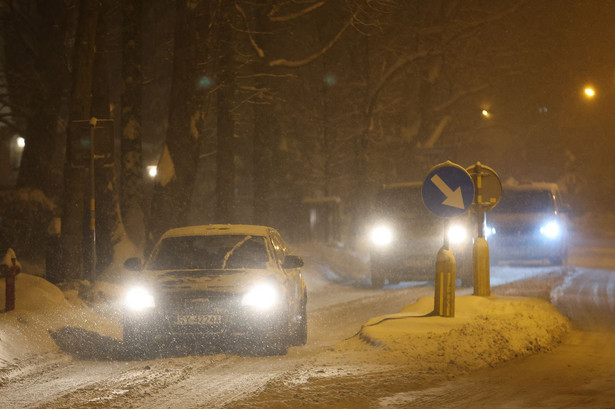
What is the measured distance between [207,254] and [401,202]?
9740mm

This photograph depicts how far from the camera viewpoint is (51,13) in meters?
21.9

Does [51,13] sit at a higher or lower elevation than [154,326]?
higher

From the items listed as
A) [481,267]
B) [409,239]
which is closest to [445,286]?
[481,267]

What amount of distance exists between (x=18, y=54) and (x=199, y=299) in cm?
1807

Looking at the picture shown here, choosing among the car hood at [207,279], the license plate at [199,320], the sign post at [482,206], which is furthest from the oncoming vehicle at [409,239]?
the license plate at [199,320]

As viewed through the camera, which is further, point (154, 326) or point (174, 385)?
point (154, 326)

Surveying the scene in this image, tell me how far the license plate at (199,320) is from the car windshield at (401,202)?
35.7ft

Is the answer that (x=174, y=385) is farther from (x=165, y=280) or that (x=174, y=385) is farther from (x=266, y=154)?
(x=266, y=154)

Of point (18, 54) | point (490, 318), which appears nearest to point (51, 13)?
point (18, 54)

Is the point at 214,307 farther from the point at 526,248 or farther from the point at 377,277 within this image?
the point at 526,248

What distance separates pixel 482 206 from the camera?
13.1m

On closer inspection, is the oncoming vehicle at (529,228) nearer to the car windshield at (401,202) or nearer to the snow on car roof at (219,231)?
the car windshield at (401,202)

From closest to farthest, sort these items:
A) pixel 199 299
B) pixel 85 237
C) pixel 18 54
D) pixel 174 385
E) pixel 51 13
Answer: pixel 174 385
pixel 199 299
pixel 85 237
pixel 51 13
pixel 18 54

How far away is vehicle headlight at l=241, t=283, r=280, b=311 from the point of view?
9695mm
